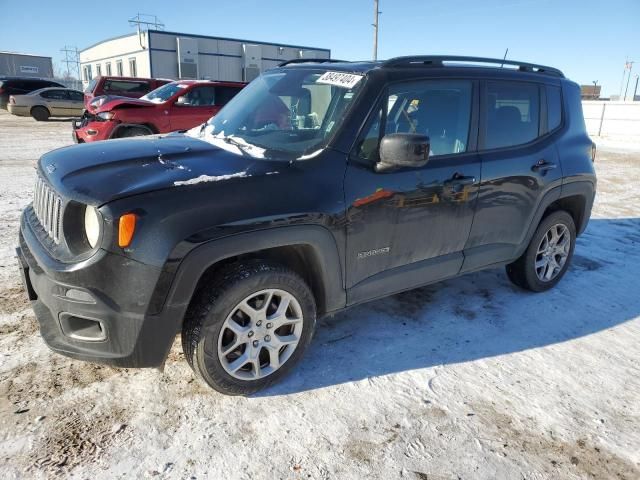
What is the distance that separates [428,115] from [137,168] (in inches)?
75.7

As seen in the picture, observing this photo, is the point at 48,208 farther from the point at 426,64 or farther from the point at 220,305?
the point at 426,64

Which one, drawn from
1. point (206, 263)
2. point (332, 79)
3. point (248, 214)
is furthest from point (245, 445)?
point (332, 79)

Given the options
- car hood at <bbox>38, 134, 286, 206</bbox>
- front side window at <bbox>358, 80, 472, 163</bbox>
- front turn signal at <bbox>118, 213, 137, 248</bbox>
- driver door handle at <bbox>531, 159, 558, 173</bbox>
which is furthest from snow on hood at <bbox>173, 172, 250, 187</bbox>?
driver door handle at <bbox>531, 159, 558, 173</bbox>

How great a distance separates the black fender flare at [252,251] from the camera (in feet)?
7.33

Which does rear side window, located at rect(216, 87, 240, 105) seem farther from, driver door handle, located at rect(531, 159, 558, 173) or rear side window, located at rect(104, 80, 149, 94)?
driver door handle, located at rect(531, 159, 558, 173)

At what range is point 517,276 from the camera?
13.8ft

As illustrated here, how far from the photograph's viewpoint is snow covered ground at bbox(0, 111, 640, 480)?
7.32 ft

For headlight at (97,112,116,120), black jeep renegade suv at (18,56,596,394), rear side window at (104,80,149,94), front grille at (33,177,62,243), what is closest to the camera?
black jeep renegade suv at (18,56,596,394)

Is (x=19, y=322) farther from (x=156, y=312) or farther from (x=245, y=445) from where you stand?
(x=245, y=445)

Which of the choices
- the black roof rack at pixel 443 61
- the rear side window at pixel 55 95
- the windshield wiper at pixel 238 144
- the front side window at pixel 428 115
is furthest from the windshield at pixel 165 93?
the rear side window at pixel 55 95

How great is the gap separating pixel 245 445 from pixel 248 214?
45.5 inches

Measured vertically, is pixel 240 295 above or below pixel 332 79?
below

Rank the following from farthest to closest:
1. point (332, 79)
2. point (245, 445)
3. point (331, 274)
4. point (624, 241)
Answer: point (624, 241) → point (332, 79) → point (331, 274) → point (245, 445)

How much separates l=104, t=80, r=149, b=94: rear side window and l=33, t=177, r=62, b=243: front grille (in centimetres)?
1323
